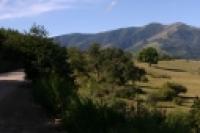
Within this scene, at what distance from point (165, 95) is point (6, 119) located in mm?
69749

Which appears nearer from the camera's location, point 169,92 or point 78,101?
point 78,101

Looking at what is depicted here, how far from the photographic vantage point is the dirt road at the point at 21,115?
63.9ft

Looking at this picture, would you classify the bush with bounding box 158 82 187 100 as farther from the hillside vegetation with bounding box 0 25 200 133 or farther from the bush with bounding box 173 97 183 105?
the bush with bounding box 173 97 183 105

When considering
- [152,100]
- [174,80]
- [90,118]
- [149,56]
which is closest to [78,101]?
[90,118]

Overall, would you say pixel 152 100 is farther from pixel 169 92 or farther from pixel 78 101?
pixel 78 101

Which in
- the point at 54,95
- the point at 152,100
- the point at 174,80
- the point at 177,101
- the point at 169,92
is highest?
the point at 54,95

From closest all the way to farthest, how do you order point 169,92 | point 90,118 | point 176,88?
point 90,118 → point 169,92 → point 176,88

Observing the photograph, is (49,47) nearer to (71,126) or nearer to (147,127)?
(71,126)

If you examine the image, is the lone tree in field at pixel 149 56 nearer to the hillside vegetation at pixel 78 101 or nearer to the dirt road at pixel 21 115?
the hillside vegetation at pixel 78 101

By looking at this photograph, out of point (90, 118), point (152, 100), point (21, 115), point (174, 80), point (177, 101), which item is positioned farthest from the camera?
point (174, 80)

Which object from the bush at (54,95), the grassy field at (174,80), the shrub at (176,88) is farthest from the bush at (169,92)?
the bush at (54,95)

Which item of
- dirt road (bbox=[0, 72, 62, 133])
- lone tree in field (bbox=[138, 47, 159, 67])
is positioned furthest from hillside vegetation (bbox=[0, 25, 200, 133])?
lone tree in field (bbox=[138, 47, 159, 67])

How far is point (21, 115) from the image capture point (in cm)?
2277

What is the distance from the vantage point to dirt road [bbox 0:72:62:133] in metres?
19.5
